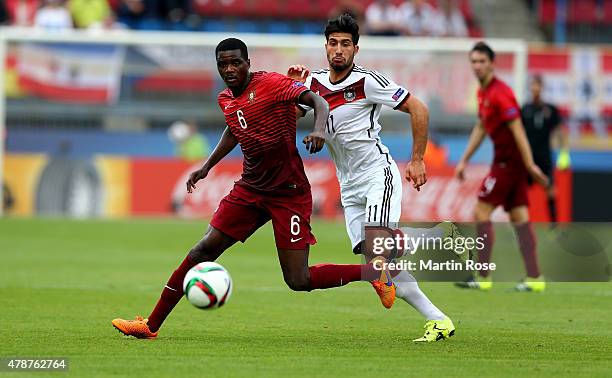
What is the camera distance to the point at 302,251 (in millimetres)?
8742

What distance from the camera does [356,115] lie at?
8.95 m

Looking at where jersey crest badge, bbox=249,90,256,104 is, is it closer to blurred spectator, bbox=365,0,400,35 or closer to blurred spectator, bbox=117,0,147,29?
blurred spectator, bbox=365,0,400,35

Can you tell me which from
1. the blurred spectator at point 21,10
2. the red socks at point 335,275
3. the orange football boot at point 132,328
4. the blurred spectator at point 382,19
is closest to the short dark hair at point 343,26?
the red socks at point 335,275

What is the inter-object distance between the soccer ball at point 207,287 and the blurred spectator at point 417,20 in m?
20.4

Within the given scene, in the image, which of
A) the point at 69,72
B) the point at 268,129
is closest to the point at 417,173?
the point at 268,129

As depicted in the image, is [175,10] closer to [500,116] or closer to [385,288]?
[500,116]

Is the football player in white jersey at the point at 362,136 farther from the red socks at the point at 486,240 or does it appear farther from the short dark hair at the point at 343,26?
the red socks at the point at 486,240

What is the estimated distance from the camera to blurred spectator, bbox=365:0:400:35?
26.5 meters

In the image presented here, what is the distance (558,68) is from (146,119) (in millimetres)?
9243

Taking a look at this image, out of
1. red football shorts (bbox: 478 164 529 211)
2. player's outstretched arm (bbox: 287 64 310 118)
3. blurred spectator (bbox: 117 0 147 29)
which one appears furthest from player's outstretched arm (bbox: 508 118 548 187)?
blurred spectator (bbox: 117 0 147 29)

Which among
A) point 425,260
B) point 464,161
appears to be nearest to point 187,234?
point 464,161

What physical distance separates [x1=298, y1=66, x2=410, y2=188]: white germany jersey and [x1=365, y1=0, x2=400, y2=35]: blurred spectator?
1746cm

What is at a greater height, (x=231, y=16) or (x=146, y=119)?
(x=231, y=16)

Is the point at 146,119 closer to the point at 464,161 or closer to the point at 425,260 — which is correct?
the point at 464,161
